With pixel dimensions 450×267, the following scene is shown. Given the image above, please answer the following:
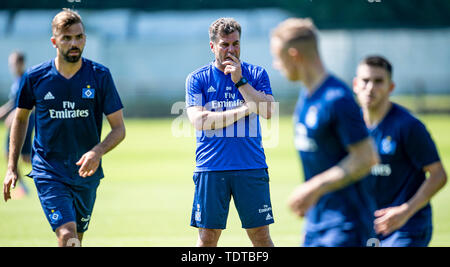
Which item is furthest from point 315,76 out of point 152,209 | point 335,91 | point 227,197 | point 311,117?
point 152,209

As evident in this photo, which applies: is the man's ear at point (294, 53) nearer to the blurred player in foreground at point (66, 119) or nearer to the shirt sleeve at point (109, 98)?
the blurred player in foreground at point (66, 119)

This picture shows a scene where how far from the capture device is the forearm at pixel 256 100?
6.80 meters

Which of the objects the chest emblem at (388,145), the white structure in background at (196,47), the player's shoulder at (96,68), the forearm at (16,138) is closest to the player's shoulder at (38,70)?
the player's shoulder at (96,68)

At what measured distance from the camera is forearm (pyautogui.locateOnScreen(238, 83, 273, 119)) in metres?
6.80

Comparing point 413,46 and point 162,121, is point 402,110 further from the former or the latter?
point 413,46

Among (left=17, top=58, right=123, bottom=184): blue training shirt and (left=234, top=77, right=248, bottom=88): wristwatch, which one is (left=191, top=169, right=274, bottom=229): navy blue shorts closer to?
(left=234, top=77, right=248, bottom=88): wristwatch

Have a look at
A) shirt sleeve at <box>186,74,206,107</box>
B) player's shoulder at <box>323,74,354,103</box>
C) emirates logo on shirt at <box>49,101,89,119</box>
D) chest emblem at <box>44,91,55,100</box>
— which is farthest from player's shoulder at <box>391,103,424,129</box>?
chest emblem at <box>44,91,55,100</box>

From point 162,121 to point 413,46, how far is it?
18.8 meters

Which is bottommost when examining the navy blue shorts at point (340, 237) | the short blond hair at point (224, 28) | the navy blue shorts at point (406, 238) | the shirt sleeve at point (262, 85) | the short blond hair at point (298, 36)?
the navy blue shorts at point (406, 238)

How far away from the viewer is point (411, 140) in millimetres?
5668

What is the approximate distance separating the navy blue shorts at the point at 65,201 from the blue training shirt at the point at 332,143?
2.87m

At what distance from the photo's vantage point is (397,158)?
5.79 meters

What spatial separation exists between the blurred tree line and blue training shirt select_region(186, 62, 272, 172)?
36151 mm
